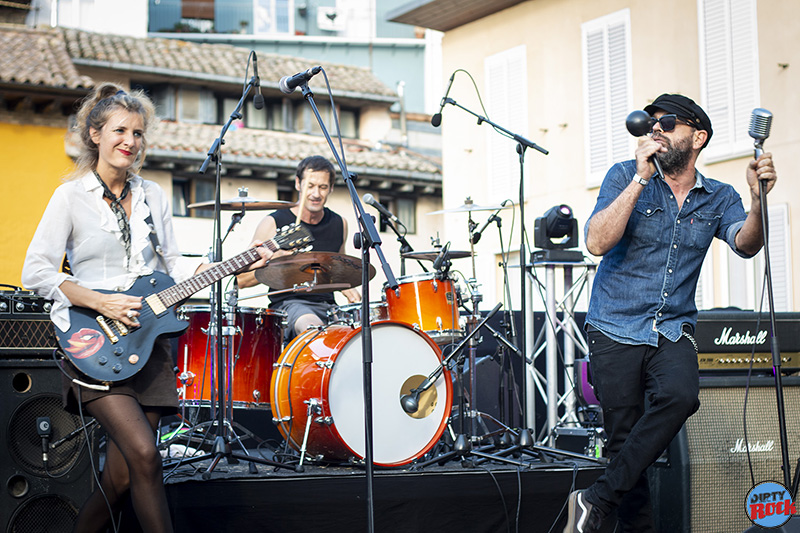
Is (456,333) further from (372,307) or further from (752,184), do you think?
(752,184)

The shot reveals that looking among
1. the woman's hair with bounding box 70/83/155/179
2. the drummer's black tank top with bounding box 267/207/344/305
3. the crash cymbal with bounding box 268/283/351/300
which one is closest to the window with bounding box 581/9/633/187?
the drummer's black tank top with bounding box 267/207/344/305

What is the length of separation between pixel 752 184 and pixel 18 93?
14995mm

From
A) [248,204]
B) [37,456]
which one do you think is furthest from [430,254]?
[37,456]

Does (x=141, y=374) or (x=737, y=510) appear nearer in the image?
(x=141, y=374)

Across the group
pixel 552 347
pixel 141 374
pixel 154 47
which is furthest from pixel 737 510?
pixel 154 47

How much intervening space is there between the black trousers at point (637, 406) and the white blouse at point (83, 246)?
6.79ft

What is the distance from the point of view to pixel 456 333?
5996 mm

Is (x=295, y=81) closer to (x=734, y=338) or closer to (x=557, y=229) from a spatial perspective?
(x=734, y=338)

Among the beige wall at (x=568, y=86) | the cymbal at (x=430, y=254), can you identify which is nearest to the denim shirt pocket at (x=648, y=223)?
the cymbal at (x=430, y=254)

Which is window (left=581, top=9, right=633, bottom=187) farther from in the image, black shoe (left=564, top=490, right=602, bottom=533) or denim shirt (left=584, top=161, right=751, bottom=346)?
black shoe (left=564, top=490, right=602, bottom=533)

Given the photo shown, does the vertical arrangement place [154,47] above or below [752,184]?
above

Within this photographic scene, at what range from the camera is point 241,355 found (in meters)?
5.88

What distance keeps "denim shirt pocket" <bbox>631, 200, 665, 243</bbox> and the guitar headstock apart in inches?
59.9

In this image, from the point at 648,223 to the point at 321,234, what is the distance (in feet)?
9.24
